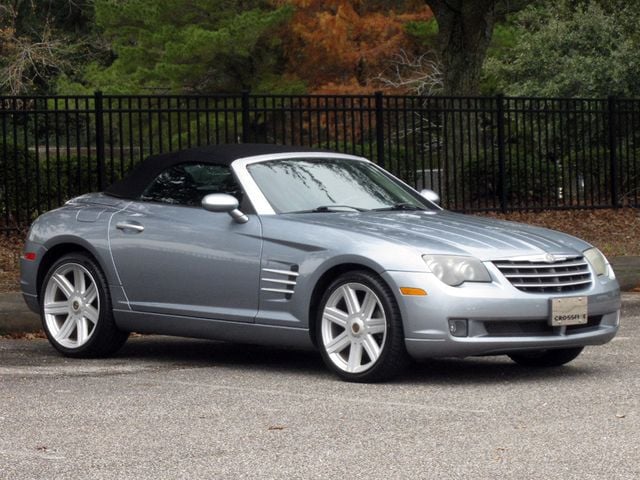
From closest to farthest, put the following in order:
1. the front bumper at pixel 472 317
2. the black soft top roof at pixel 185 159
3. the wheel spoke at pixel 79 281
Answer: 1. the front bumper at pixel 472 317
2. the black soft top roof at pixel 185 159
3. the wheel spoke at pixel 79 281


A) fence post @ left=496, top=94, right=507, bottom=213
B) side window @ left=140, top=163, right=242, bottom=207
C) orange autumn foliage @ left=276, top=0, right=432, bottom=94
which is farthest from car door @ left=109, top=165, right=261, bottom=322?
orange autumn foliage @ left=276, top=0, right=432, bottom=94

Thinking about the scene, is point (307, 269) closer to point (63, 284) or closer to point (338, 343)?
point (338, 343)

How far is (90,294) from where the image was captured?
9.93 meters

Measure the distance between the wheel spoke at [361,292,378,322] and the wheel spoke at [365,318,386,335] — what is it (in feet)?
0.11

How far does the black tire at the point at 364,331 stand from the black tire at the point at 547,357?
4.11 ft

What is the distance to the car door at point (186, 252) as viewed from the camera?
30.0 ft

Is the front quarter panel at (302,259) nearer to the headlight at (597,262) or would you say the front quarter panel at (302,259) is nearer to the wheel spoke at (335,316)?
the wheel spoke at (335,316)

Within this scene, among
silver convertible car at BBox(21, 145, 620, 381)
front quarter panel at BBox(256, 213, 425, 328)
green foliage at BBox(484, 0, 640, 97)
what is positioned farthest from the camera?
green foliage at BBox(484, 0, 640, 97)

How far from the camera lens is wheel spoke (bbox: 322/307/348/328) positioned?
8.57 metres

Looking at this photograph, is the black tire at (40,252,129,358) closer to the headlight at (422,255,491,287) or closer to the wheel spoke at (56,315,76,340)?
the wheel spoke at (56,315,76,340)

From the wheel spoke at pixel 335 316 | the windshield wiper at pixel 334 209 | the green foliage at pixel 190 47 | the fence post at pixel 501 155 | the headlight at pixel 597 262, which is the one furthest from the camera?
the green foliage at pixel 190 47

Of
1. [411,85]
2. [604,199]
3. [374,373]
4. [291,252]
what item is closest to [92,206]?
[291,252]

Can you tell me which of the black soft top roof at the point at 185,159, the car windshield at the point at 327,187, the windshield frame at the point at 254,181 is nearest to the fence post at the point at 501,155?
the windshield frame at the point at 254,181

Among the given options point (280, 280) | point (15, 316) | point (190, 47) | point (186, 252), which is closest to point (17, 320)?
point (15, 316)
